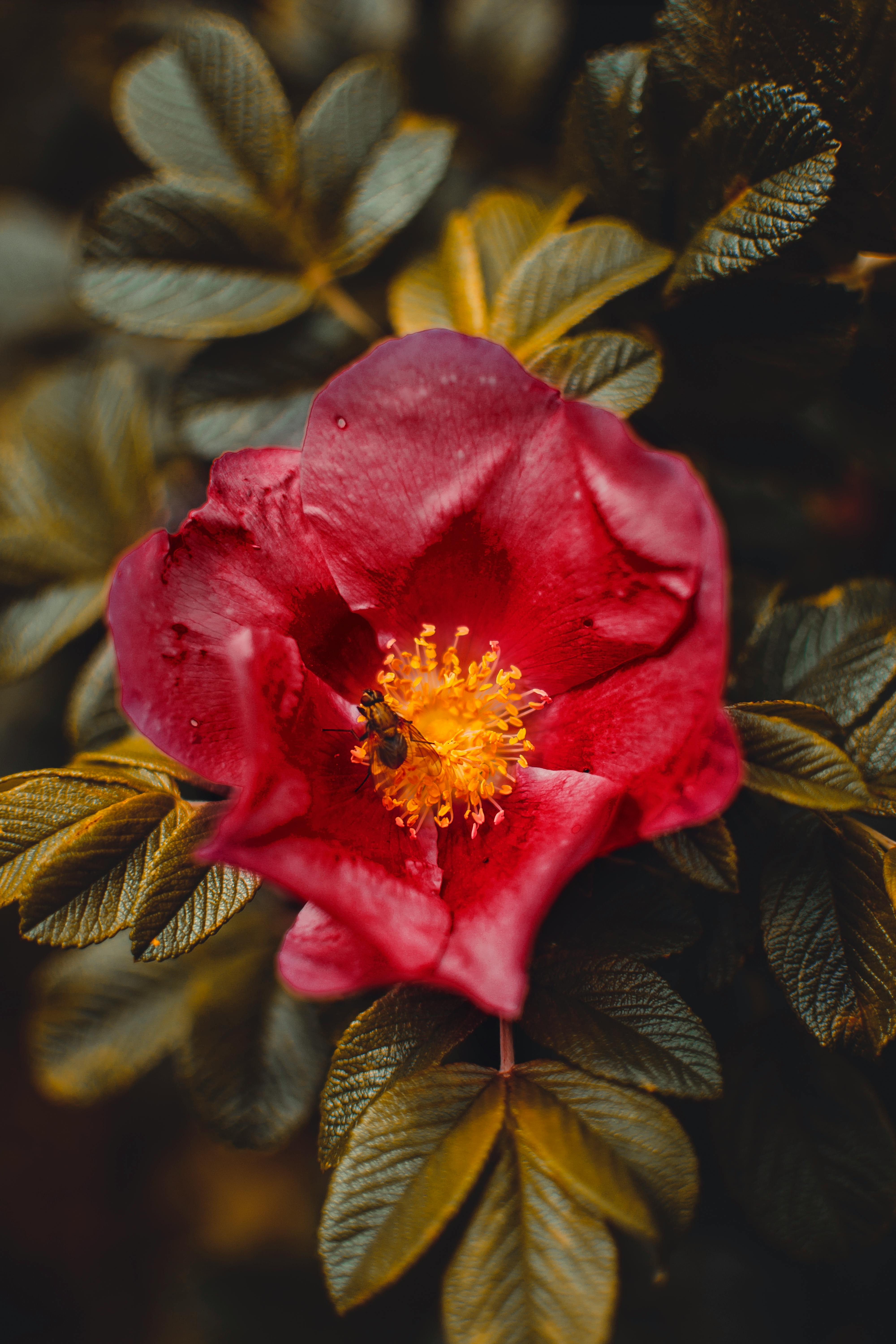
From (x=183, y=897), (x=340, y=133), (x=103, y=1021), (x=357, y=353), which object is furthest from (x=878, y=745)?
(x=103, y=1021)

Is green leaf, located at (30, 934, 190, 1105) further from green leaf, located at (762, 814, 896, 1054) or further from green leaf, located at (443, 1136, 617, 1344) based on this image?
green leaf, located at (762, 814, 896, 1054)

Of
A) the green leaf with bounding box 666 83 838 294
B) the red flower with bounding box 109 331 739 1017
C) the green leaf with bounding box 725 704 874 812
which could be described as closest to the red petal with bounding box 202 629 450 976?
the red flower with bounding box 109 331 739 1017

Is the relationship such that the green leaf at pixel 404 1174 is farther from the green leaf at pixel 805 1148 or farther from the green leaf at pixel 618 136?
the green leaf at pixel 618 136

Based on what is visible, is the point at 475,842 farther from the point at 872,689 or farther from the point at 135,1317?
the point at 135,1317

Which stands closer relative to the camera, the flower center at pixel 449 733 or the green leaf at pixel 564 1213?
the green leaf at pixel 564 1213

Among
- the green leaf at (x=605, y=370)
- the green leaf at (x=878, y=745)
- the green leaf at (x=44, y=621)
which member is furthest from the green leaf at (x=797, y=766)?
the green leaf at (x=44, y=621)
